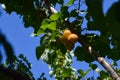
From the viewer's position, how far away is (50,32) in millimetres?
4016

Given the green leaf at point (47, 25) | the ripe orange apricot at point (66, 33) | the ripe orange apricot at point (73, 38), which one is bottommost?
the ripe orange apricot at point (73, 38)

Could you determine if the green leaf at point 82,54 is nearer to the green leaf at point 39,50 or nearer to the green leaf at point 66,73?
the green leaf at point 39,50

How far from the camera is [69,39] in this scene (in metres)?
3.56

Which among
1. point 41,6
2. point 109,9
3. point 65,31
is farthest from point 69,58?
point 109,9

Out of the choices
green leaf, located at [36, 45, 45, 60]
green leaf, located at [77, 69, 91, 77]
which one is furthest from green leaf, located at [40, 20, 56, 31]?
green leaf, located at [77, 69, 91, 77]

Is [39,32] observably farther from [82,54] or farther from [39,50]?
[82,54]

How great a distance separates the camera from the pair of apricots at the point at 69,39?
3499 mm

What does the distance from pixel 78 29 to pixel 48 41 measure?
377 millimetres

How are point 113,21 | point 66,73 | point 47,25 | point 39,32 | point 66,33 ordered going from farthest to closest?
point 66,73 → point 39,32 → point 47,25 → point 66,33 → point 113,21

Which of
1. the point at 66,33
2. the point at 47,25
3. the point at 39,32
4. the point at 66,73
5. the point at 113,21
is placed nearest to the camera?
the point at 113,21

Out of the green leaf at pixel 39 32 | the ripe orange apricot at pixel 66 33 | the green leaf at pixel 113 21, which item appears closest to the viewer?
the green leaf at pixel 113 21

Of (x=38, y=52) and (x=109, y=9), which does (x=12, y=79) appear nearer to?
(x=109, y=9)

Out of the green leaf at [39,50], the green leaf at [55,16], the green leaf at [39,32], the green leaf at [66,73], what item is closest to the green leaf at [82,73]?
the green leaf at [66,73]

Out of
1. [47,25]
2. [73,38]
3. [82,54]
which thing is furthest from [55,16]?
[82,54]
